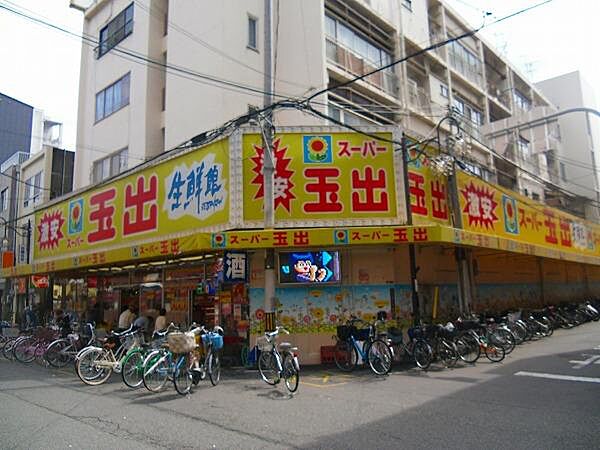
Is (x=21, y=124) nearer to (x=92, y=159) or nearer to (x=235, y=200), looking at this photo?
(x=92, y=159)

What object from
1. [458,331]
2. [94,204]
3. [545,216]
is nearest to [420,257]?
[458,331]

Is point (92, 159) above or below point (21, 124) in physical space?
below

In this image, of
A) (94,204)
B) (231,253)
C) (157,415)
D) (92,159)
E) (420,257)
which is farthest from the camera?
(92,159)

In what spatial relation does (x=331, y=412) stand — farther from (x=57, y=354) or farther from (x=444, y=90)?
(x=444, y=90)

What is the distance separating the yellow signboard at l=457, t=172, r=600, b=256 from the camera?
1655 centimetres

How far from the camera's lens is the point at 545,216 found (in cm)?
2245

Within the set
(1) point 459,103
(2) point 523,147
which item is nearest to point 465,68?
(1) point 459,103

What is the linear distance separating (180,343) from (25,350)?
28.1 ft

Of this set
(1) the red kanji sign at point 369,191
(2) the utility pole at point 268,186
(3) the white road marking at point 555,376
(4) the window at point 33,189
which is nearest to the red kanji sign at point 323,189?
(1) the red kanji sign at point 369,191

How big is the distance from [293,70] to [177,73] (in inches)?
221

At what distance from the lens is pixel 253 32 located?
20109 millimetres

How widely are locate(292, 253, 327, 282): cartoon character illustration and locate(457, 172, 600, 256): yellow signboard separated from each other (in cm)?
559

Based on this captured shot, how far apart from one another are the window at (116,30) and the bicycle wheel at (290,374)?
2022 cm

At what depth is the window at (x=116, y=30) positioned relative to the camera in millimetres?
23812
